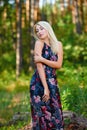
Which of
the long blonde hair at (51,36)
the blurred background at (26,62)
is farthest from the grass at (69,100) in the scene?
the long blonde hair at (51,36)

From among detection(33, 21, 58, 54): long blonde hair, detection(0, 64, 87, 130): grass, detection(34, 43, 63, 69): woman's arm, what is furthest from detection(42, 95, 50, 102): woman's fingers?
detection(0, 64, 87, 130): grass

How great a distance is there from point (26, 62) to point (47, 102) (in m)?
22.6

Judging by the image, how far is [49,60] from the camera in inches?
280

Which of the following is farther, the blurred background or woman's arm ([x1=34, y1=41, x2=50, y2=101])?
the blurred background

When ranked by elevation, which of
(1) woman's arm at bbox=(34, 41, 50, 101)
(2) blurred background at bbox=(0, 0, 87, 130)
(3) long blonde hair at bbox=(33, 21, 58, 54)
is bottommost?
(2) blurred background at bbox=(0, 0, 87, 130)

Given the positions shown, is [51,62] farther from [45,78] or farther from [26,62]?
[26,62]

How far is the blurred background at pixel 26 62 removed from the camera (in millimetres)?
10260

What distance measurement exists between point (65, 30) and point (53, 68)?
21.8m

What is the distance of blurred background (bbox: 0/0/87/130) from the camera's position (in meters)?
10.3

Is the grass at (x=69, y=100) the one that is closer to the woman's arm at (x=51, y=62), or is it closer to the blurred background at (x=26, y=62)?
the blurred background at (x=26, y=62)

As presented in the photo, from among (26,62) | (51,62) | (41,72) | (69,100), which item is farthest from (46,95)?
(26,62)

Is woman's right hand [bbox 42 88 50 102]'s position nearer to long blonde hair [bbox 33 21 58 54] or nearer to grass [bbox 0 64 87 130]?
long blonde hair [bbox 33 21 58 54]

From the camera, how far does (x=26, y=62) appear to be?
97.2ft

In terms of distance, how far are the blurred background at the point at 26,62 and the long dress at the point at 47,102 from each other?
2055 mm
